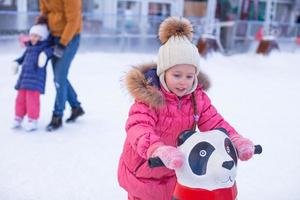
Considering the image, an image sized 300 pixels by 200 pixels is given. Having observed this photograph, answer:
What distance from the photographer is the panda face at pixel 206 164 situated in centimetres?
152

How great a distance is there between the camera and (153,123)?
187 cm

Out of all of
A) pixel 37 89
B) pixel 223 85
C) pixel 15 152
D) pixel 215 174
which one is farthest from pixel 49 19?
pixel 223 85

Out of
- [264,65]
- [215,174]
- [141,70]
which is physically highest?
[141,70]

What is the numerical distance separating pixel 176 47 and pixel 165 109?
277 mm

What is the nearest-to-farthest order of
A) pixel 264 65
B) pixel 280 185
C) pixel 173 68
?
pixel 173 68 → pixel 280 185 → pixel 264 65

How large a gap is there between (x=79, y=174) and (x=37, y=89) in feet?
4.44

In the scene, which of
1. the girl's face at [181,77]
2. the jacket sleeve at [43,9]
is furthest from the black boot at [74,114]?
the girl's face at [181,77]

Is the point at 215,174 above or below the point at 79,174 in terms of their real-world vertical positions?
above

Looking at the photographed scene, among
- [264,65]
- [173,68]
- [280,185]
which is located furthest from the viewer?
[264,65]

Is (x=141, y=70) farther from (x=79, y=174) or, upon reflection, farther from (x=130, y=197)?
(x=79, y=174)

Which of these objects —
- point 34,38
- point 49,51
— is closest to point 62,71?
point 49,51

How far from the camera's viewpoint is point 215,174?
1514 mm

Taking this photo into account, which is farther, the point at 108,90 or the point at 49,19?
the point at 108,90

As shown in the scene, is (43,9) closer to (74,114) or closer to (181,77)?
(74,114)
